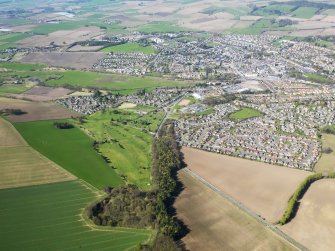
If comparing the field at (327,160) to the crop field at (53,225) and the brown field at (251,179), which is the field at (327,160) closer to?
the brown field at (251,179)

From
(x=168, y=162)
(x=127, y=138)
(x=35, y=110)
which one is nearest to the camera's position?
(x=168, y=162)

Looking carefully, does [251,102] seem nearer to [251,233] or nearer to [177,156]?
[177,156]

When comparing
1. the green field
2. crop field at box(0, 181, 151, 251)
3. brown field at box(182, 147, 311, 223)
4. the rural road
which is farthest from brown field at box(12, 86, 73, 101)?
the rural road

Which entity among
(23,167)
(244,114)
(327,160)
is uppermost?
(23,167)

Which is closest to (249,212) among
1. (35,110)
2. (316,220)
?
(316,220)

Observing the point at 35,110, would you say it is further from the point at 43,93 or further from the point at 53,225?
the point at 53,225

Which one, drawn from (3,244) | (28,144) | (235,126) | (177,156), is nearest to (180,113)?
(235,126)

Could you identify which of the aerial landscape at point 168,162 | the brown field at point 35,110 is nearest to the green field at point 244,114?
the aerial landscape at point 168,162
